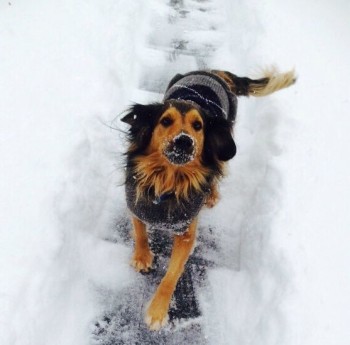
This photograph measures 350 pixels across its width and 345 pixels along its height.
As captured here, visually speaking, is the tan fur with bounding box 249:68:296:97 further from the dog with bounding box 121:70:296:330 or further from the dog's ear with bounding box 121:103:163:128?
the dog's ear with bounding box 121:103:163:128

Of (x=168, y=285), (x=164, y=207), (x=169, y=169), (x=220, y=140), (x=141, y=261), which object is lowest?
(x=141, y=261)

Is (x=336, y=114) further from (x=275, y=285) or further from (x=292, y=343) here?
(x=292, y=343)

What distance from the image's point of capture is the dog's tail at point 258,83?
3.53 m

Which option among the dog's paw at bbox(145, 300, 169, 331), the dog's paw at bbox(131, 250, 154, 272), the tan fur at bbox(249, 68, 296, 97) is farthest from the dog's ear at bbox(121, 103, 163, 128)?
the tan fur at bbox(249, 68, 296, 97)

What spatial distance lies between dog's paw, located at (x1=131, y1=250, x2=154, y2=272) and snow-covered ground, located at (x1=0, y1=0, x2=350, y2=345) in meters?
0.08

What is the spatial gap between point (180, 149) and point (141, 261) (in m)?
0.98

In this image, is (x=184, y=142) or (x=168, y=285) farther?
(x=168, y=285)

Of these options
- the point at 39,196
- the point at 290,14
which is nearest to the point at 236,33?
the point at 290,14

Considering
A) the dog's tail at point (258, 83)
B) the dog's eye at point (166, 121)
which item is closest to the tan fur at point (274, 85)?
the dog's tail at point (258, 83)

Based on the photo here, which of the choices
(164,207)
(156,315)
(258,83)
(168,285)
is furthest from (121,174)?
(258,83)

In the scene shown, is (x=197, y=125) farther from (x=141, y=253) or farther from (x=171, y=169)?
(x=141, y=253)

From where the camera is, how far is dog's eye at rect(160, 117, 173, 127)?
2.29m

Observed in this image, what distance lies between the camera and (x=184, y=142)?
2.16 metres

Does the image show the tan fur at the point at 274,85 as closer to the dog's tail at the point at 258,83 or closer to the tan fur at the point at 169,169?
the dog's tail at the point at 258,83
